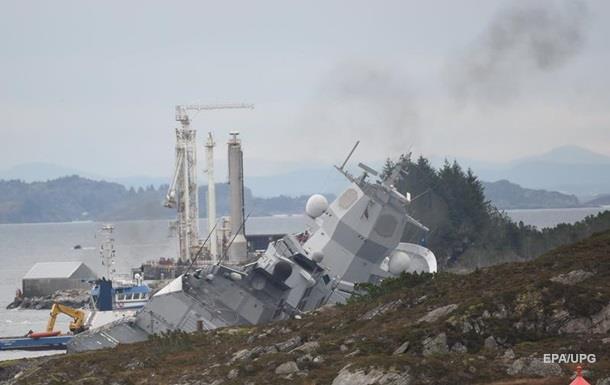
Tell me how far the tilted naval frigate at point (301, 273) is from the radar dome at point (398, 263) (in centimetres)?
5

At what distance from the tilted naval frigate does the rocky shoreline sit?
60.0m

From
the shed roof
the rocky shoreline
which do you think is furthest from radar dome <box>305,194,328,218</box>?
the shed roof

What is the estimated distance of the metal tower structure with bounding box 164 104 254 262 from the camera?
153875mm

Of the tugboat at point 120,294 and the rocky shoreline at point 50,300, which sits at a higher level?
the tugboat at point 120,294

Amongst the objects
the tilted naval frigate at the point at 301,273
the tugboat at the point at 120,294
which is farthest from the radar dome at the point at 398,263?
the tugboat at the point at 120,294

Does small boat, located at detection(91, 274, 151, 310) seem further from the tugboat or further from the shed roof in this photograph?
the shed roof

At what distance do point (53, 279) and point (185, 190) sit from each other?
59.6ft

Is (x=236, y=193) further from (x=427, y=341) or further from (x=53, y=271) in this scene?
(x=427, y=341)

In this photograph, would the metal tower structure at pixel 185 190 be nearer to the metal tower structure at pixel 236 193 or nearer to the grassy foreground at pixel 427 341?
the metal tower structure at pixel 236 193

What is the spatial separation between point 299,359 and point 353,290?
2699 cm

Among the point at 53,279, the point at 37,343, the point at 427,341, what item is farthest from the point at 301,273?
the point at 53,279

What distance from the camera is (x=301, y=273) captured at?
2670 inches

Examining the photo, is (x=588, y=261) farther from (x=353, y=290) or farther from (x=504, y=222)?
(x=504, y=222)

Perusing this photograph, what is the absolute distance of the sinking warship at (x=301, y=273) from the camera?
65688mm
